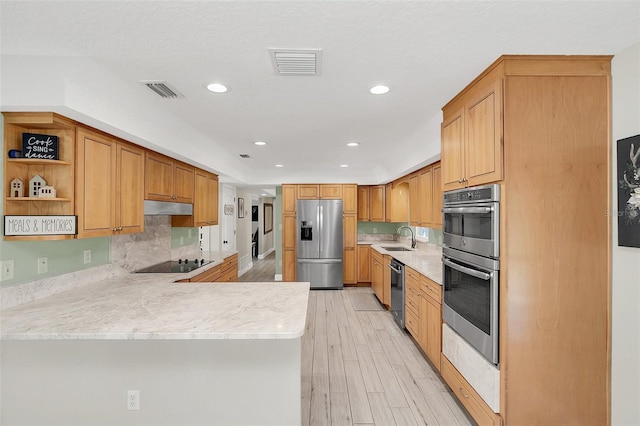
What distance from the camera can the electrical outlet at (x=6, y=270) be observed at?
1872 millimetres

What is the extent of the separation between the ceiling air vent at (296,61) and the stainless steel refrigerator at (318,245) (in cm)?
401

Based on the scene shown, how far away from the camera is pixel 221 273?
13.3 ft

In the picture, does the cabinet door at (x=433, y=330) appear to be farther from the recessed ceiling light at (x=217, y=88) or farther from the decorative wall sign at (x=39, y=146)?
the decorative wall sign at (x=39, y=146)

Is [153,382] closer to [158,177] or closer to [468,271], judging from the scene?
[158,177]

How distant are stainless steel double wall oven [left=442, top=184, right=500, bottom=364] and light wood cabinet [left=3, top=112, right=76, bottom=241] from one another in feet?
9.12

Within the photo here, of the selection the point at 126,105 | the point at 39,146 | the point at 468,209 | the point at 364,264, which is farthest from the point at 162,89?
the point at 364,264

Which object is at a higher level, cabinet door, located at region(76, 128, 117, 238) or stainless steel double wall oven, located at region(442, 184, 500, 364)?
cabinet door, located at region(76, 128, 117, 238)

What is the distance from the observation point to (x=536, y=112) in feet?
5.79

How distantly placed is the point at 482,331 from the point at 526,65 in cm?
169

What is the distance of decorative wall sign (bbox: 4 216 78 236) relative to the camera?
73.7 inches

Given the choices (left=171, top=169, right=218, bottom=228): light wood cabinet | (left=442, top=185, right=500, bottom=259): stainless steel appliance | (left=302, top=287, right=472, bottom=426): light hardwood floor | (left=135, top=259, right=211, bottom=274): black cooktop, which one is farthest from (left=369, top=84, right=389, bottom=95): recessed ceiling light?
(left=171, top=169, right=218, bottom=228): light wood cabinet

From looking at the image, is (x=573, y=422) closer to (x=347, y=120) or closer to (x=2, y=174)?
(x=347, y=120)

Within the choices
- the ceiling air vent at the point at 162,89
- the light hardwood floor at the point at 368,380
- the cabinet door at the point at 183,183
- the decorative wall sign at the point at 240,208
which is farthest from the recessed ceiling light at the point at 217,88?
the decorative wall sign at the point at 240,208

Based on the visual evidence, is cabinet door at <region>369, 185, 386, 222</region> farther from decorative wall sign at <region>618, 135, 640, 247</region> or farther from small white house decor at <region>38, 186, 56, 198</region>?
small white house decor at <region>38, 186, 56, 198</region>
